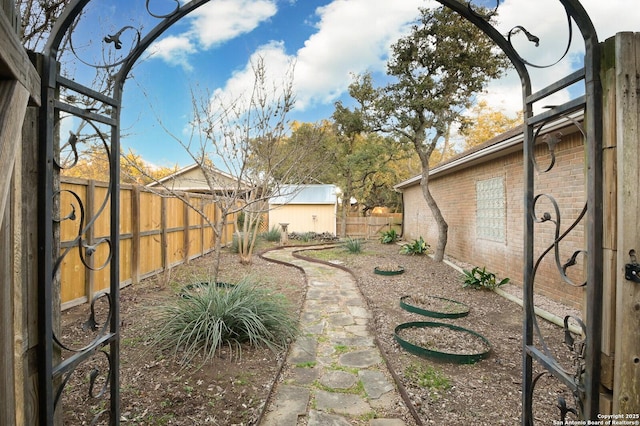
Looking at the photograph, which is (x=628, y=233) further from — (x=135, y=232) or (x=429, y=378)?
(x=135, y=232)

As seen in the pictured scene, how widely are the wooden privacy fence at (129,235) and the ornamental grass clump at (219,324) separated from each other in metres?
0.96

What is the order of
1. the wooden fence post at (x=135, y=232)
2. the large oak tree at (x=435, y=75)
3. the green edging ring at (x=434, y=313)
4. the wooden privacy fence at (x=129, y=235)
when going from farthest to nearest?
the large oak tree at (x=435, y=75)
the wooden fence post at (x=135, y=232)
the green edging ring at (x=434, y=313)
the wooden privacy fence at (x=129, y=235)

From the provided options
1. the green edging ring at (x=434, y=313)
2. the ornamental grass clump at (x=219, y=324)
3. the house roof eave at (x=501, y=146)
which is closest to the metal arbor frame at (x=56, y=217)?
the ornamental grass clump at (x=219, y=324)

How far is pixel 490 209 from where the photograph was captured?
7.34m

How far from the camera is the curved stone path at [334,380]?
2.40 metres

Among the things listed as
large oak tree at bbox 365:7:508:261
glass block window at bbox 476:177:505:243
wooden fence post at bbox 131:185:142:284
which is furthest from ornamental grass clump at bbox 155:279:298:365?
large oak tree at bbox 365:7:508:261

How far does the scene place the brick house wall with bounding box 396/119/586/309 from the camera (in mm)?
4812

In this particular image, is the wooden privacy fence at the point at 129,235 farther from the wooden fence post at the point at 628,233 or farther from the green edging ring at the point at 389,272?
the green edging ring at the point at 389,272

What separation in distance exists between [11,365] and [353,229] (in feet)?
58.1

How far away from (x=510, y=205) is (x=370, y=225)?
1174 centimetres

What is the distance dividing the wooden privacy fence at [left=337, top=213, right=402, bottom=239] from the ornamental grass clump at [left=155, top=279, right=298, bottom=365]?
1408 cm

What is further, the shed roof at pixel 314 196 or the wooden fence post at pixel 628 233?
the shed roof at pixel 314 196

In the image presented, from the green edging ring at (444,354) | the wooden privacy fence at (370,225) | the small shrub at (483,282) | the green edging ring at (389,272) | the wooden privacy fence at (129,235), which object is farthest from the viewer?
the wooden privacy fence at (370,225)

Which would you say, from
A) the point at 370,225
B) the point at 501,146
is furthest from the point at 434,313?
the point at 370,225
